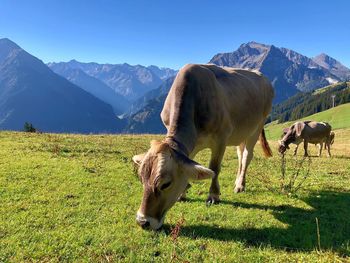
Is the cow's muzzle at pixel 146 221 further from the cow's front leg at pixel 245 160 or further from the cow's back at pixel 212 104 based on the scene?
the cow's front leg at pixel 245 160

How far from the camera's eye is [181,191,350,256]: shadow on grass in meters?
7.07

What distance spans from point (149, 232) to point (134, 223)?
76 centimetres

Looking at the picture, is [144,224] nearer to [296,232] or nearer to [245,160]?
[296,232]

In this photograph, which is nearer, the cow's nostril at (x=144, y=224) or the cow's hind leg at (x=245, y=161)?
the cow's nostril at (x=144, y=224)

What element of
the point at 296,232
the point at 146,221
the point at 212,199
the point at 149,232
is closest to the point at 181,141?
the point at 146,221

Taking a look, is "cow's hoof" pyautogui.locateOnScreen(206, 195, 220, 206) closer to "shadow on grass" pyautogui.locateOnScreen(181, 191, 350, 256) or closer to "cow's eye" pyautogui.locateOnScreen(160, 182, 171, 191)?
"shadow on grass" pyautogui.locateOnScreen(181, 191, 350, 256)

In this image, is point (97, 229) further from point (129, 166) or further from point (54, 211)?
point (129, 166)

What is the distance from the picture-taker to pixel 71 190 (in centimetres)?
1031

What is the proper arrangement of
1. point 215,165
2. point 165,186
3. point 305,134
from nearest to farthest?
point 165,186, point 215,165, point 305,134

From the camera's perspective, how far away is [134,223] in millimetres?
7797

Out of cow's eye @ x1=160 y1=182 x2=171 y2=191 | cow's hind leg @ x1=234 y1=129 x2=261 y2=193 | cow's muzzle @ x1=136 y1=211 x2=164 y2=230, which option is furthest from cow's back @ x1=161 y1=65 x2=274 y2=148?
cow's muzzle @ x1=136 y1=211 x2=164 y2=230

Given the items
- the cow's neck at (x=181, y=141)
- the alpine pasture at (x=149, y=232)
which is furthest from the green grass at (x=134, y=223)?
the cow's neck at (x=181, y=141)

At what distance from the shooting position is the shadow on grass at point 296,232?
23.2 ft

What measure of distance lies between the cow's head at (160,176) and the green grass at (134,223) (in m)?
0.75
